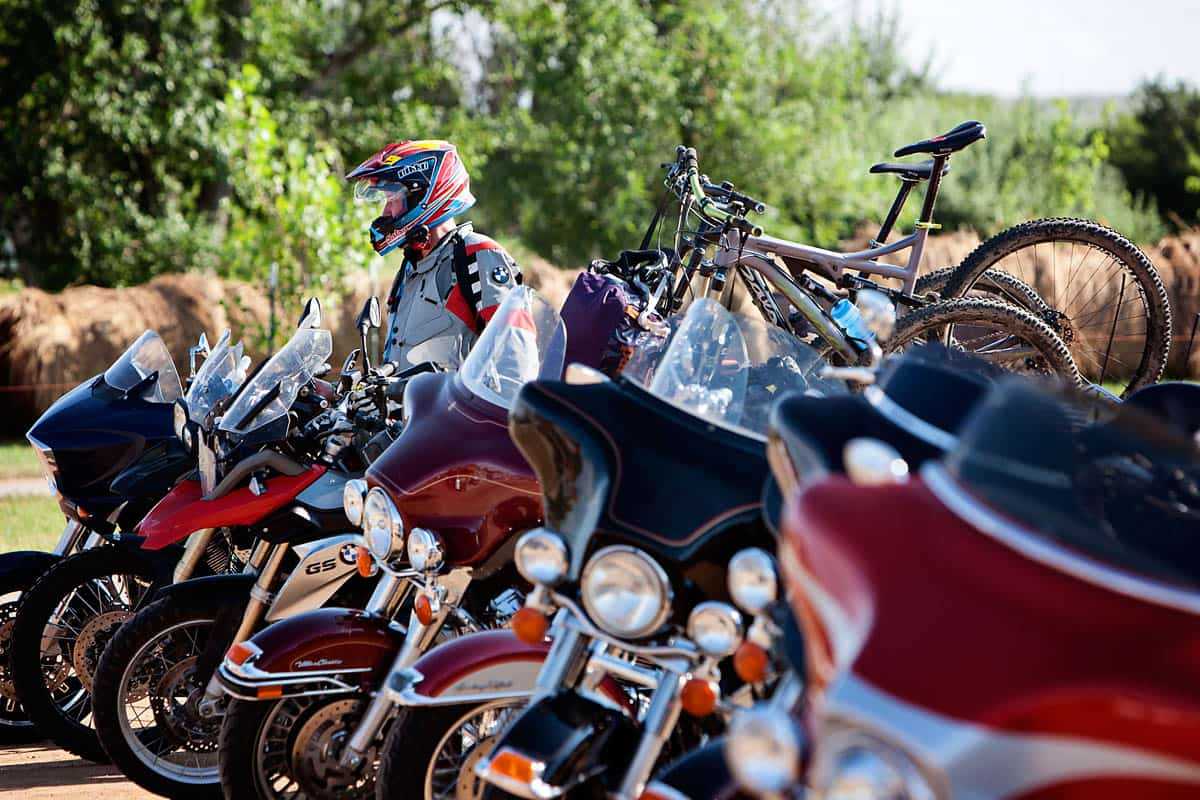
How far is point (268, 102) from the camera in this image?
22.2 metres

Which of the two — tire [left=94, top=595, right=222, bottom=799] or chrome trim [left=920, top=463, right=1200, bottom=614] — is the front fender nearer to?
tire [left=94, top=595, right=222, bottom=799]

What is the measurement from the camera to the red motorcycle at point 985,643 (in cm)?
176

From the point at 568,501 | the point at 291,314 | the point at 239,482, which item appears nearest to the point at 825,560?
the point at 568,501

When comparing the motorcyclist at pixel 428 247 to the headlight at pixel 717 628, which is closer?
the headlight at pixel 717 628

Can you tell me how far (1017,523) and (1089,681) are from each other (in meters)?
0.26

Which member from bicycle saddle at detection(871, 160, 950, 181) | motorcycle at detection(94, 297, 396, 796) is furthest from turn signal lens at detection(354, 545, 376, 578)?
bicycle saddle at detection(871, 160, 950, 181)

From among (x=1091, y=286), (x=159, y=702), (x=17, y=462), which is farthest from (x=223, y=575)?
(x=17, y=462)

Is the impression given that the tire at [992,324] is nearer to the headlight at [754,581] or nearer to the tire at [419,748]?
the tire at [419,748]

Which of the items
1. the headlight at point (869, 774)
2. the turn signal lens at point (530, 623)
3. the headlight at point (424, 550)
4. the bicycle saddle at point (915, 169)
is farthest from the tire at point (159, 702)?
the bicycle saddle at point (915, 169)

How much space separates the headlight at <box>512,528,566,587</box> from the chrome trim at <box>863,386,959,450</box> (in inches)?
26.9

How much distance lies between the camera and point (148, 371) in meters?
5.81

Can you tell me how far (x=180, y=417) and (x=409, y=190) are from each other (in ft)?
5.07

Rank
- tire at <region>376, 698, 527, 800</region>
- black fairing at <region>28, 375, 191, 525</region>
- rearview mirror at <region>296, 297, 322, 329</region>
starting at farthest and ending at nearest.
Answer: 1. black fairing at <region>28, 375, 191, 525</region>
2. rearview mirror at <region>296, 297, 322, 329</region>
3. tire at <region>376, 698, 527, 800</region>

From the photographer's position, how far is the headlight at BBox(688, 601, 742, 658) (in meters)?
2.90
